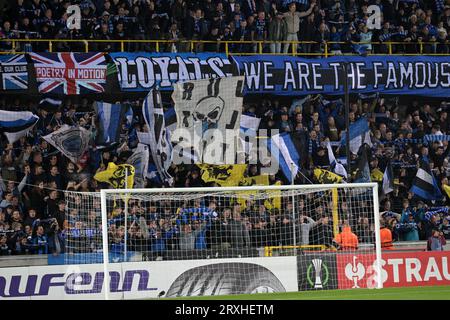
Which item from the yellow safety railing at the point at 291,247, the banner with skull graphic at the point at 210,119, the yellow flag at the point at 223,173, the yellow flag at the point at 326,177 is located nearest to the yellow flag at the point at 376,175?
the yellow flag at the point at 326,177

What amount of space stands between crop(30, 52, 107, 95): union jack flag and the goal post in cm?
505

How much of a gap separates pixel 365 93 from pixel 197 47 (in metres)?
4.94

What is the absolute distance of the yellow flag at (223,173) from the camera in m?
19.6

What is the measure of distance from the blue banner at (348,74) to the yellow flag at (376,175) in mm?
2933

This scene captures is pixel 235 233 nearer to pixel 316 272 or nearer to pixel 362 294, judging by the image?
pixel 316 272

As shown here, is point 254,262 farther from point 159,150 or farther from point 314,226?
point 159,150

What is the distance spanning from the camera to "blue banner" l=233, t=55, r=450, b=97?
80.7 ft

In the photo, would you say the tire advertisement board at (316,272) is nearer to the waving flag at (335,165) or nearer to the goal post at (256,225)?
the goal post at (256,225)

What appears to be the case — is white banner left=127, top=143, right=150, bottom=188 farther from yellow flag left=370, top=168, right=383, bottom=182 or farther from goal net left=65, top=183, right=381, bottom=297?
yellow flag left=370, top=168, right=383, bottom=182

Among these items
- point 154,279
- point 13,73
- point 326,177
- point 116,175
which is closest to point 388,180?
point 326,177

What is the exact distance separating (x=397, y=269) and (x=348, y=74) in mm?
8854

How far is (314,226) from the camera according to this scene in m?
18.2

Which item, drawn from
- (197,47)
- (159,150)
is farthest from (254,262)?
(197,47)

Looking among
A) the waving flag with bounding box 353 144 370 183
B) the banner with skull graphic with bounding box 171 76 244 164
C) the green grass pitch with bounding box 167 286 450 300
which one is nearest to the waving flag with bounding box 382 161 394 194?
the waving flag with bounding box 353 144 370 183
